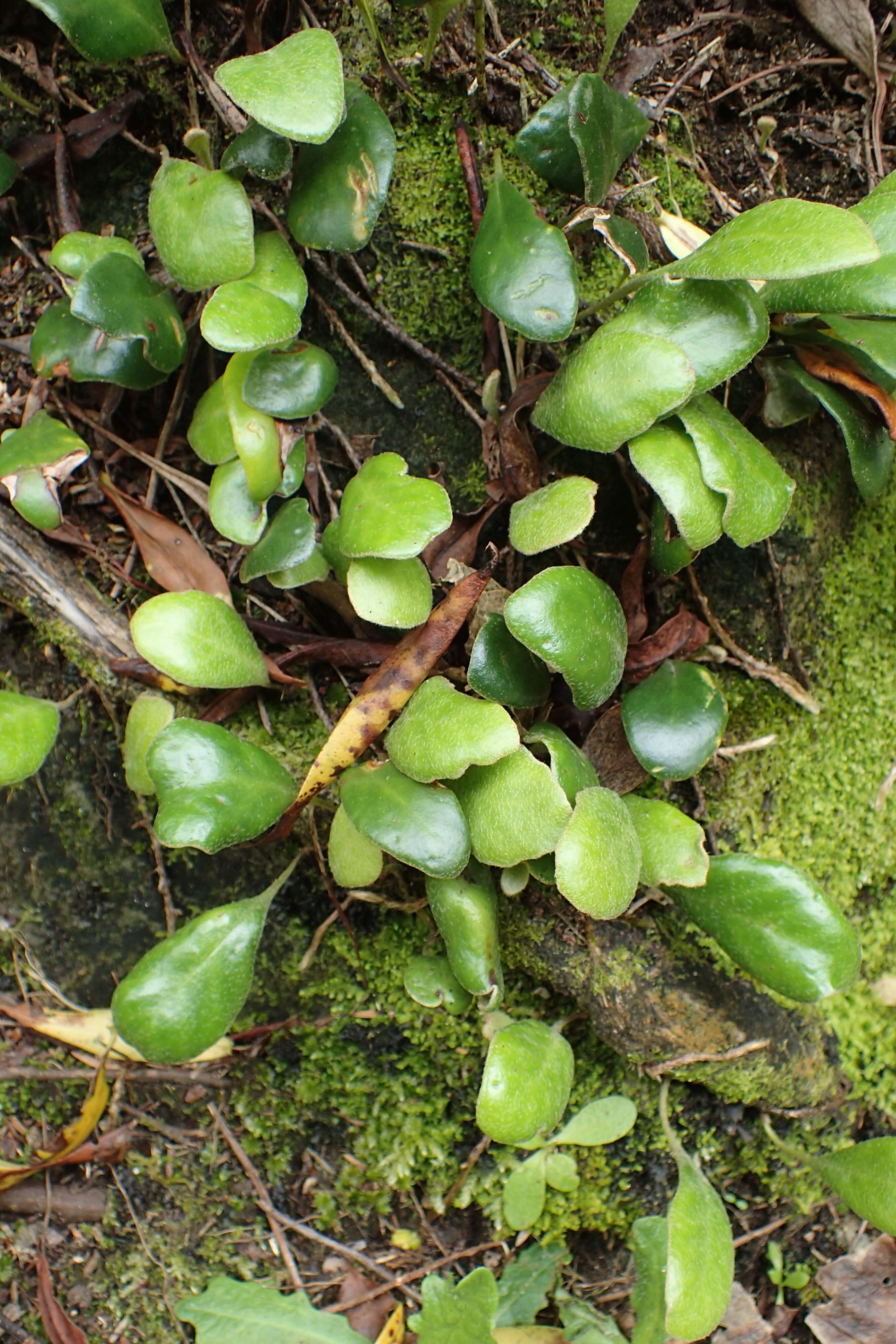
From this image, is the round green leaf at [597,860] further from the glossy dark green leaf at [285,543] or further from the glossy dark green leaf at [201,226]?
the glossy dark green leaf at [201,226]

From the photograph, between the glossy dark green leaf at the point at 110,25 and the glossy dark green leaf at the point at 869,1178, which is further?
the glossy dark green leaf at the point at 869,1178

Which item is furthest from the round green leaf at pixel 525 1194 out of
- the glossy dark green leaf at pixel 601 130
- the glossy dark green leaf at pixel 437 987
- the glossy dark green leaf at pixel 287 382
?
the glossy dark green leaf at pixel 601 130

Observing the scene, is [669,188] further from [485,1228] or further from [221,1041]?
[485,1228]

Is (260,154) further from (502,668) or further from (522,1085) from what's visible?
(522,1085)

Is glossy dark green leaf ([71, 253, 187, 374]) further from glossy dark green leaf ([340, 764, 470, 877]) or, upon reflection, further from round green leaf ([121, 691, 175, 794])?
glossy dark green leaf ([340, 764, 470, 877])

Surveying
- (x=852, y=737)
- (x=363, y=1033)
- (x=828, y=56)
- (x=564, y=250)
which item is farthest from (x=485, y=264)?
(x=363, y=1033)

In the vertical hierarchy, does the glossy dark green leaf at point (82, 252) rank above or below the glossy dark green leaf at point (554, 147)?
above

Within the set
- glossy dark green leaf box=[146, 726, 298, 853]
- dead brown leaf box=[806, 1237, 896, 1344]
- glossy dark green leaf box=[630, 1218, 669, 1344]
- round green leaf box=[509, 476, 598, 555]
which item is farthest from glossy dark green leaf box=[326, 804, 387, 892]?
dead brown leaf box=[806, 1237, 896, 1344]
